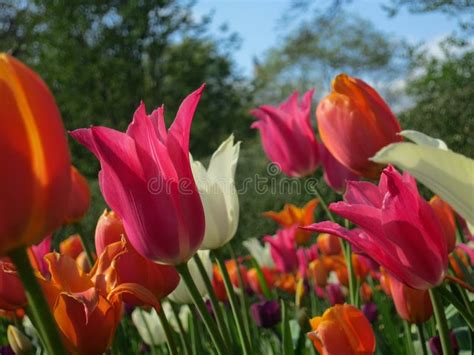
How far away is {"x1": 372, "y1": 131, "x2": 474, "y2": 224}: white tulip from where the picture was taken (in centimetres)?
59

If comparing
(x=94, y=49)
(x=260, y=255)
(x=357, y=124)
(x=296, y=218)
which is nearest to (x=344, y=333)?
(x=357, y=124)

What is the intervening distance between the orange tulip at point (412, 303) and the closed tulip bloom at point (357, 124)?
263 millimetres

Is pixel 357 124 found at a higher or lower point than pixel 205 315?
higher

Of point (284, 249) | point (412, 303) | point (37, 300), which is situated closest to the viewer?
point (37, 300)

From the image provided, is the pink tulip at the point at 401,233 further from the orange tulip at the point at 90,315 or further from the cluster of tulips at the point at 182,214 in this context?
the orange tulip at the point at 90,315

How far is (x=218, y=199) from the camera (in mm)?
1271

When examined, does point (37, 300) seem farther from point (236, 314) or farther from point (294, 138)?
point (294, 138)

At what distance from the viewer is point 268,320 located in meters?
1.97

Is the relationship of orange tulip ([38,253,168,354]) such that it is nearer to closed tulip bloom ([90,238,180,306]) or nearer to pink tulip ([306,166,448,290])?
closed tulip bloom ([90,238,180,306])

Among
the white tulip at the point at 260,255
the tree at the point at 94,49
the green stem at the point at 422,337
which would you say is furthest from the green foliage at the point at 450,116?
the tree at the point at 94,49

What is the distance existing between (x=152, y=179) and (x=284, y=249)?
1.80 metres

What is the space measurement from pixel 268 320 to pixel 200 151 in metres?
24.6

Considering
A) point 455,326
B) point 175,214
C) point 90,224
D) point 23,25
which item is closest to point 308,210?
point 455,326

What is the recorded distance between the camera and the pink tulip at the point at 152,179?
89 centimetres
